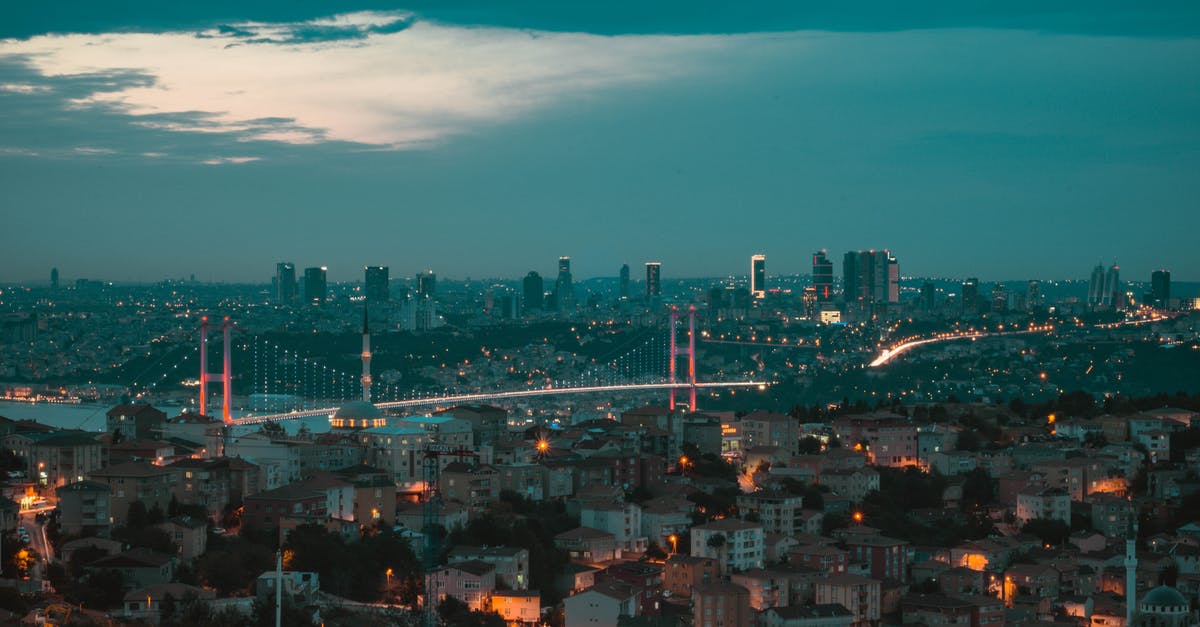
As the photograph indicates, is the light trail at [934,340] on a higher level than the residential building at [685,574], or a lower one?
higher

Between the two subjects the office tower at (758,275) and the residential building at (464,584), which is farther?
the office tower at (758,275)

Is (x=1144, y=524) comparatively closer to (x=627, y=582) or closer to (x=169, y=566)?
(x=627, y=582)

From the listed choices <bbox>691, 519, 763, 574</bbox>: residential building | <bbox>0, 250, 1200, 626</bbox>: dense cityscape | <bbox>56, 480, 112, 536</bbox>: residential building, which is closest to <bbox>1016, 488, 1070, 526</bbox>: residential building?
<bbox>0, 250, 1200, 626</bbox>: dense cityscape

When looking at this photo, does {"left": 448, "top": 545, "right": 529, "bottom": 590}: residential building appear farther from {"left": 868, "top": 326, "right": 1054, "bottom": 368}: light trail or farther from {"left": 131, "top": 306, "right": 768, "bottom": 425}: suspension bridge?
{"left": 868, "top": 326, "right": 1054, "bottom": 368}: light trail

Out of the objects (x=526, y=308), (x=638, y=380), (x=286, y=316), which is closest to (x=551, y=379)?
(x=638, y=380)

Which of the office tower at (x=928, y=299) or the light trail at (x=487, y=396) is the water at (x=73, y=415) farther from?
the office tower at (x=928, y=299)

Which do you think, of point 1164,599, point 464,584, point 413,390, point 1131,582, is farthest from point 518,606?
point 413,390

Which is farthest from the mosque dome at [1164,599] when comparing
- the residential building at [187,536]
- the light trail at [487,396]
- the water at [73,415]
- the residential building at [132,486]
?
the light trail at [487,396]

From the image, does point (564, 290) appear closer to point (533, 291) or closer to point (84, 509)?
point (533, 291)
